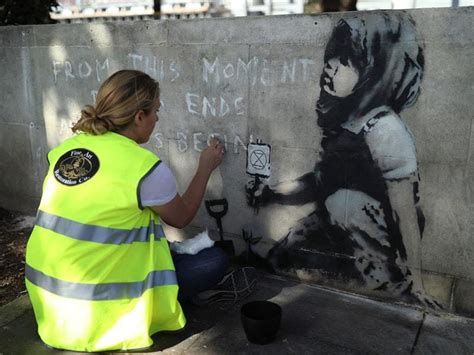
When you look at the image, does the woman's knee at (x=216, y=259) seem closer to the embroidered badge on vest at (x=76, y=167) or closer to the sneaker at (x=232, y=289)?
the sneaker at (x=232, y=289)

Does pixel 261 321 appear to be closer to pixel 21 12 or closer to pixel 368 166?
pixel 368 166

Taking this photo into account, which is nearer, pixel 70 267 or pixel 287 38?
pixel 70 267

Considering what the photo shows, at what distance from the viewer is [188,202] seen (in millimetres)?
2670

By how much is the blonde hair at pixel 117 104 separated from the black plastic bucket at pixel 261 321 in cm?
126

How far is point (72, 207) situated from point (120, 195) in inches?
9.7

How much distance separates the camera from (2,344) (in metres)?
2.68

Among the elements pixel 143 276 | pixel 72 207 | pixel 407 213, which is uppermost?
pixel 72 207

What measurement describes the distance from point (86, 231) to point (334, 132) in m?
1.69

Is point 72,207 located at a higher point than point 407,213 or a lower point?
higher

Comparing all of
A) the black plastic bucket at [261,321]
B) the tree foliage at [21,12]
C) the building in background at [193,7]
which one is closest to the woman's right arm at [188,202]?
the black plastic bucket at [261,321]

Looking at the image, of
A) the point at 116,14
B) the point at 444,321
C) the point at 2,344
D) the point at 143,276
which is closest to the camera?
the point at 143,276

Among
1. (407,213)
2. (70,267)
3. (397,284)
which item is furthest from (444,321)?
(70,267)

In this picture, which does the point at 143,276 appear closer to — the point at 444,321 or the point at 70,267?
the point at 70,267

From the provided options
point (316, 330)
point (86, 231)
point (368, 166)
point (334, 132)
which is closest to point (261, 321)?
point (316, 330)
